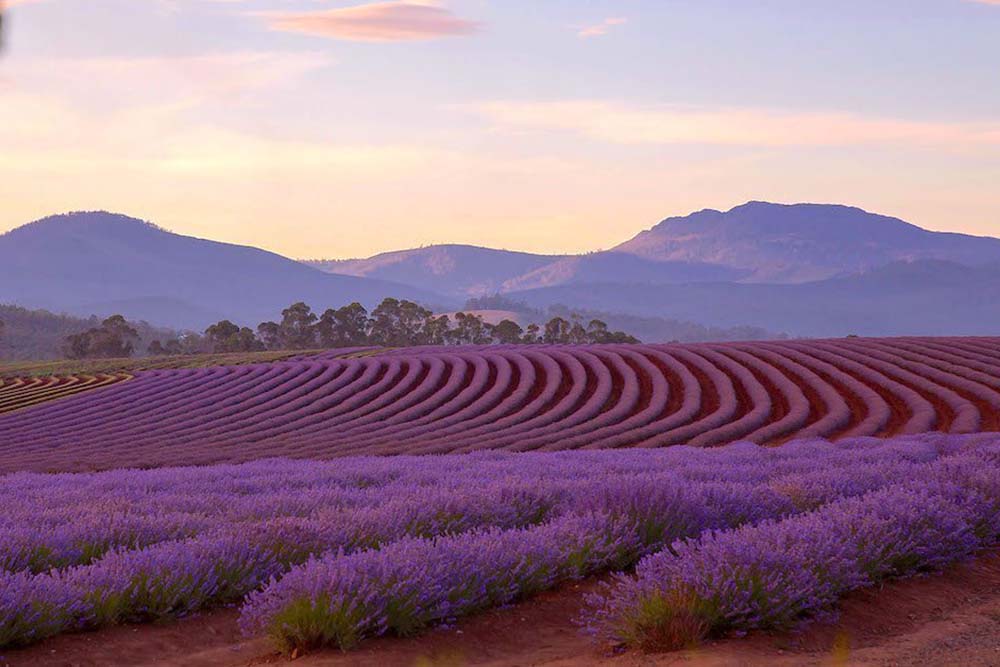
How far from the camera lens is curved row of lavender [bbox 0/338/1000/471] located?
22147 mm

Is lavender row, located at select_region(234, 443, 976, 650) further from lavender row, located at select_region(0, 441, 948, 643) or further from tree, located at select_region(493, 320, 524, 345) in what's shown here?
tree, located at select_region(493, 320, 524, 345)

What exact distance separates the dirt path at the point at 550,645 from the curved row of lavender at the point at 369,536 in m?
0.10

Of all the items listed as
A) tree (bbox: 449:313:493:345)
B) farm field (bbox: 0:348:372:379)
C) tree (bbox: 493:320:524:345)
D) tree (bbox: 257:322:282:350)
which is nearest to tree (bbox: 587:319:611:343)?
tree (bbox: 493:320:524:345)

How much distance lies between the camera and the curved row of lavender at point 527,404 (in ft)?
72.7

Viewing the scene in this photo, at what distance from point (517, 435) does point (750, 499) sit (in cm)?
1549

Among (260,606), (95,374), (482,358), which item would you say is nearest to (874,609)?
(260,606)

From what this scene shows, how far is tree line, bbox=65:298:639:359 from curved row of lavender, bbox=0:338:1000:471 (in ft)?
201

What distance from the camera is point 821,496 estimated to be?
24.2 feet

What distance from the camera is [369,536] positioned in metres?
6.12

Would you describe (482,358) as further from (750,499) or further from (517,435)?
(750,499)

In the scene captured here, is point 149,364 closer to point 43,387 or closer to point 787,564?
point 43,387

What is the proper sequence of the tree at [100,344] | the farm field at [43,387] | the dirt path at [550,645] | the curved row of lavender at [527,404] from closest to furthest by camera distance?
the dirt path at [550,645], the curved row of lavender at [527,404], the farm field at [43,387], the tree at [100,344]

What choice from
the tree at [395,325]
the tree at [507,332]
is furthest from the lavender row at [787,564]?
the tree at [395,325]

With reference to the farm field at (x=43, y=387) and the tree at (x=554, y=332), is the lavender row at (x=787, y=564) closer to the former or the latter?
the farm field at (x=43, y=387)
